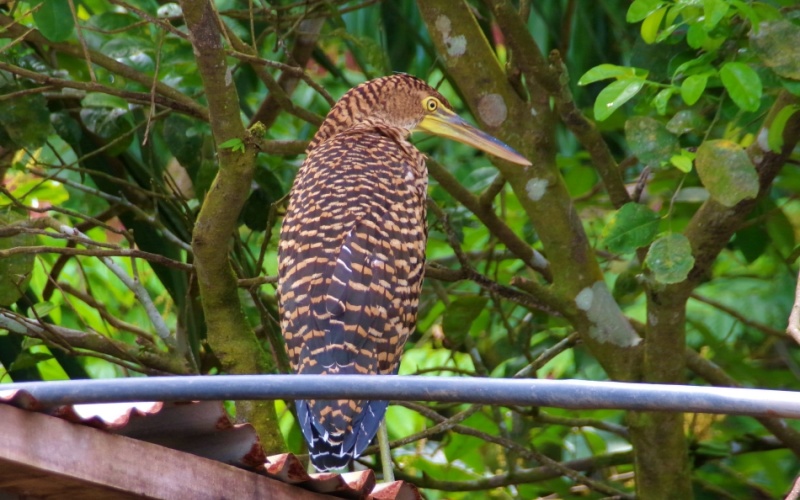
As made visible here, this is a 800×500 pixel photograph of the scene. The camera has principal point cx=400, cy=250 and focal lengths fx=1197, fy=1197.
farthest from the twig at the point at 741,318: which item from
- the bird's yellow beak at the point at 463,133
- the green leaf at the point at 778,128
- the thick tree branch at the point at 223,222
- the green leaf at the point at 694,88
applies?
the thick tree branch at the point at 223,222

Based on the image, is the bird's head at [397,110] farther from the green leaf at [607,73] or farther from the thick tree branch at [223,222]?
the thick tree branch at [223,222]

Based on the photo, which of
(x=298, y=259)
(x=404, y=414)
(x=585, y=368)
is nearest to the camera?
(x=298, y=259)

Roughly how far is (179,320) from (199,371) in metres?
0.25

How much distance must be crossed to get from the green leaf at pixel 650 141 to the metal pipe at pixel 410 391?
1460mm

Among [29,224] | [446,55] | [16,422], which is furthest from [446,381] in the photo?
[446,55]

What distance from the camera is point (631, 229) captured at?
Answer: 3373 millimetres

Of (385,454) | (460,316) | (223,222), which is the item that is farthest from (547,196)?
(223,222)

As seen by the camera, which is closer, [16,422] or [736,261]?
[16,422]

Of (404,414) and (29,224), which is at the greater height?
(29,224)

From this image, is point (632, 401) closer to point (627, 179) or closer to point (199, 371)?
point (199, 371)

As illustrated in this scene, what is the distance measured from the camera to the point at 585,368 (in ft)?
15.4

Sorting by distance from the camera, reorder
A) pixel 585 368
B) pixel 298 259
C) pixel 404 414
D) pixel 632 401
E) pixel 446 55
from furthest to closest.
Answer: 1. pixel 404 414
2. pixel 585 368
3. pixel 446 55
4. pixel 298 259
5. pixel 632 401

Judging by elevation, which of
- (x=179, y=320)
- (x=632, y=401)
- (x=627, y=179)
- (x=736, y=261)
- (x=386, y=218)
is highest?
(x=632, y=401)

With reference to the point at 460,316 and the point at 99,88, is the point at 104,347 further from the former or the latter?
the point at 460,316
